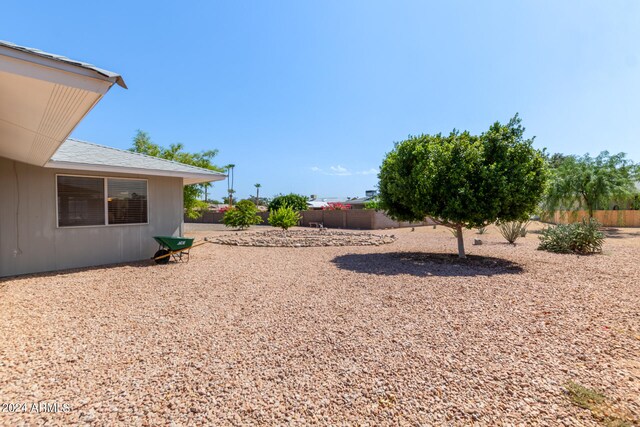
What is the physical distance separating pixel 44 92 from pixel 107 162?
16.3 ft

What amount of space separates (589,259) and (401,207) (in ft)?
17.6

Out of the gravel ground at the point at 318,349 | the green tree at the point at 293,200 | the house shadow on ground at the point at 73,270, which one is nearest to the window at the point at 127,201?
the house shadow on ground at the point at 73,270

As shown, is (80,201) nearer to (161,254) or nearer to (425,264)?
(161,254)

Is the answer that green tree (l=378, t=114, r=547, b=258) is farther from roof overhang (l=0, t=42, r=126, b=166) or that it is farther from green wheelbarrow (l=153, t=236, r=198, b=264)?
roof overhang (l=0, t=42, r=126, b=166)

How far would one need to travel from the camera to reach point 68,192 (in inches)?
297

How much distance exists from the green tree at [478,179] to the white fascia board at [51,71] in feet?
22.5

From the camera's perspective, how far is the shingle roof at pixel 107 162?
23.2 ft

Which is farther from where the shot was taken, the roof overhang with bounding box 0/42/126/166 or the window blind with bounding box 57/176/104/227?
the window blind with bounding box 57/176/104/227

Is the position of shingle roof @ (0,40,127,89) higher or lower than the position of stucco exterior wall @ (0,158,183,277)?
higher

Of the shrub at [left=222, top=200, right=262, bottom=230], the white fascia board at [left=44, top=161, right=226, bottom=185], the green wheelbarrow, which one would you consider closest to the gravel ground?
the green wheelbarrow

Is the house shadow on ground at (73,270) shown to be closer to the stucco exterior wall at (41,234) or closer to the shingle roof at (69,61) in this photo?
the stucco exterior wall at (41,234)

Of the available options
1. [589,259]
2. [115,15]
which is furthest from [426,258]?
[115,15]

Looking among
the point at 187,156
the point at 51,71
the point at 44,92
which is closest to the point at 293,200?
the point at 187,156

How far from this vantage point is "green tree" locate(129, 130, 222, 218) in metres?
18.2
